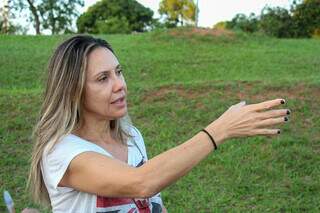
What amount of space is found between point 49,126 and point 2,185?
324 cm

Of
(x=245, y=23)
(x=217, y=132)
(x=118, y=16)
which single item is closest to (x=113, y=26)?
(x=118, y=16)

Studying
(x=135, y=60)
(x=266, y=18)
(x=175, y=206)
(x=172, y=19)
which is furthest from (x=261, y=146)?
(x=172, y=19)

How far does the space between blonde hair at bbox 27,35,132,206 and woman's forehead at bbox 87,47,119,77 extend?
2 centimetres

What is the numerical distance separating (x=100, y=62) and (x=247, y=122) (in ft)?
1.81

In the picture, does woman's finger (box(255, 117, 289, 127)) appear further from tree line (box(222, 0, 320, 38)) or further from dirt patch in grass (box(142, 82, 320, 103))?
tree line (box(222, 0, 320, 38))

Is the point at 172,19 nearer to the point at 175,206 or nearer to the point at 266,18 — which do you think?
the point at 266,18

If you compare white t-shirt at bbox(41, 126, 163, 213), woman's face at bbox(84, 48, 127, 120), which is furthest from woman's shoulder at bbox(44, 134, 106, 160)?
woman's face at bbox(84, 48, 127, 120)

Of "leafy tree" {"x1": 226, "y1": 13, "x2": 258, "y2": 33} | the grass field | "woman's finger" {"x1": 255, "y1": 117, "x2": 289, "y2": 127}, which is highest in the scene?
"woman's finger" {"x1": 255, "y1": 117, "x2": 289, "y2": 127}

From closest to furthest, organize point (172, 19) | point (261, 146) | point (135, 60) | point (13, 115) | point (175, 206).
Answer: point (175, 206), point (261, 146), point (13, 115), point (135, 60), point (172, 19)

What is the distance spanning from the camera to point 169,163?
60.0 inches

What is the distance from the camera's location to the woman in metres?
1.55

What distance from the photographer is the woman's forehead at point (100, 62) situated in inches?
68.5

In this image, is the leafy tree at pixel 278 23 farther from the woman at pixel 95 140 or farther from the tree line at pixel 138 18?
the woman at pixel 95 140

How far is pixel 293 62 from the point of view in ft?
35.8
